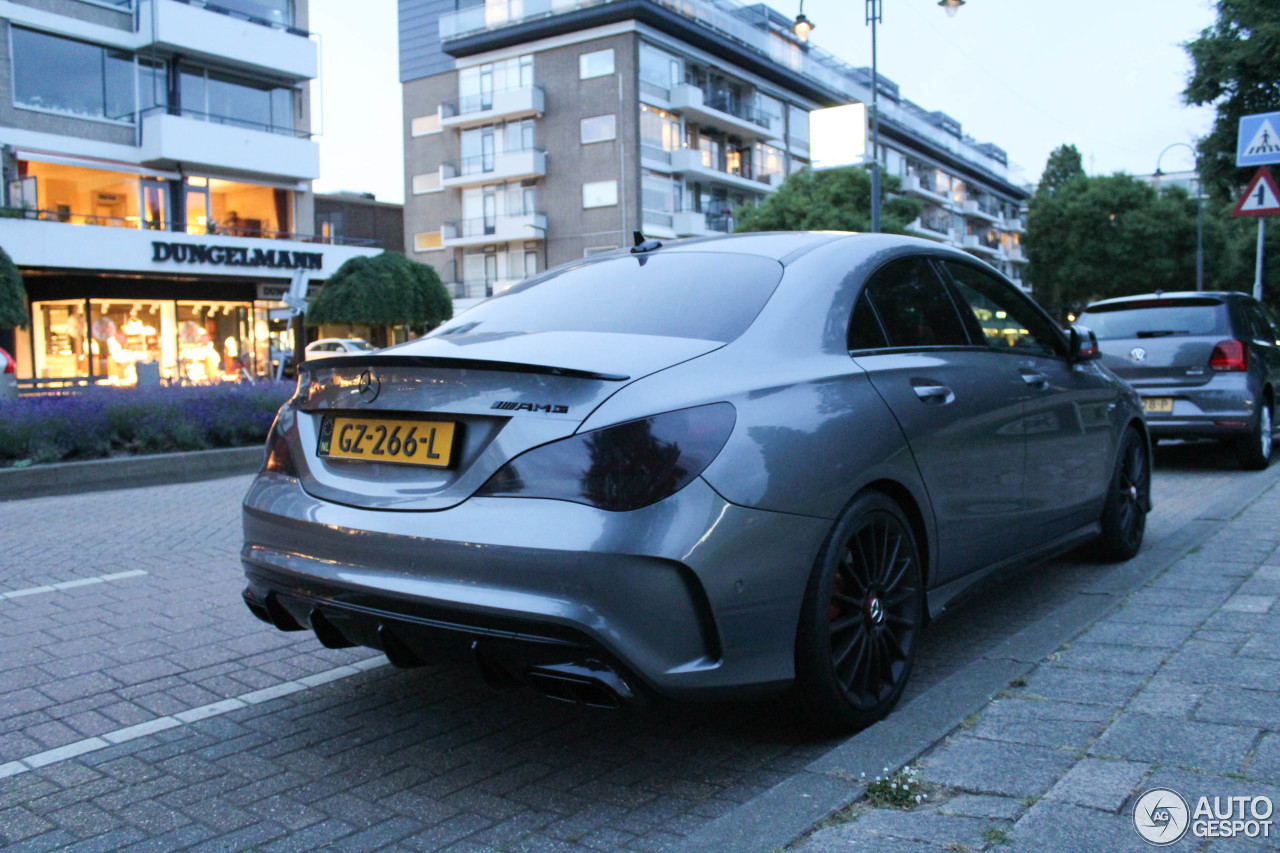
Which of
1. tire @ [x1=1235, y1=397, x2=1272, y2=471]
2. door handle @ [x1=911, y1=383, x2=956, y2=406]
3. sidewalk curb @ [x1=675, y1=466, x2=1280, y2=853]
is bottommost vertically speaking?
sidewalk curb @ [x1=675, y1=466, x2=1280, y2=853]

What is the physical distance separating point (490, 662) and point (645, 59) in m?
48.3

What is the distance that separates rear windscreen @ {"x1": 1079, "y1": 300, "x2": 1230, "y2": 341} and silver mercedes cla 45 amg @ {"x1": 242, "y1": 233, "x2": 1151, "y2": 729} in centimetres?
620

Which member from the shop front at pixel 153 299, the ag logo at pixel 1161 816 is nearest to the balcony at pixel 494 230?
the shop front at pixel 153 299

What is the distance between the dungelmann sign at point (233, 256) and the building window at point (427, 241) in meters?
19.3

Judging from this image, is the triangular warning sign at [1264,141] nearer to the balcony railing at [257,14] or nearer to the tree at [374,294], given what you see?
the tree at [374,294]

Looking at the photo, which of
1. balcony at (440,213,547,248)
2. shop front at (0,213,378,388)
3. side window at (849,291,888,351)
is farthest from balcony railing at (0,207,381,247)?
side window at (849,291,888,351)

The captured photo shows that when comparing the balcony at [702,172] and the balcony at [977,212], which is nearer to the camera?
the balcony at [702,172]

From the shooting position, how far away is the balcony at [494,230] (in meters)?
50.4

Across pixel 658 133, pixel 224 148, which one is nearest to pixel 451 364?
pixel 224 148

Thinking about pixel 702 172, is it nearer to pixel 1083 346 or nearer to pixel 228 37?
pixel 228 37

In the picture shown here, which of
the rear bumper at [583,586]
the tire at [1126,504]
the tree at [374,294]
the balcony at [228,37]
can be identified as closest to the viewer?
the rear bumper at [583,586]

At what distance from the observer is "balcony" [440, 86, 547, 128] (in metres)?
49.8

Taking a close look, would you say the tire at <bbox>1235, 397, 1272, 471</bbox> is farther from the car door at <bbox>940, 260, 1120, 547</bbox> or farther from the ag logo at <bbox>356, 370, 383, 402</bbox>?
the ag logo at <bbox>356, 370, 383, 402</bbox>

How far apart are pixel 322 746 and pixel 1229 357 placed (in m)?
8.48
